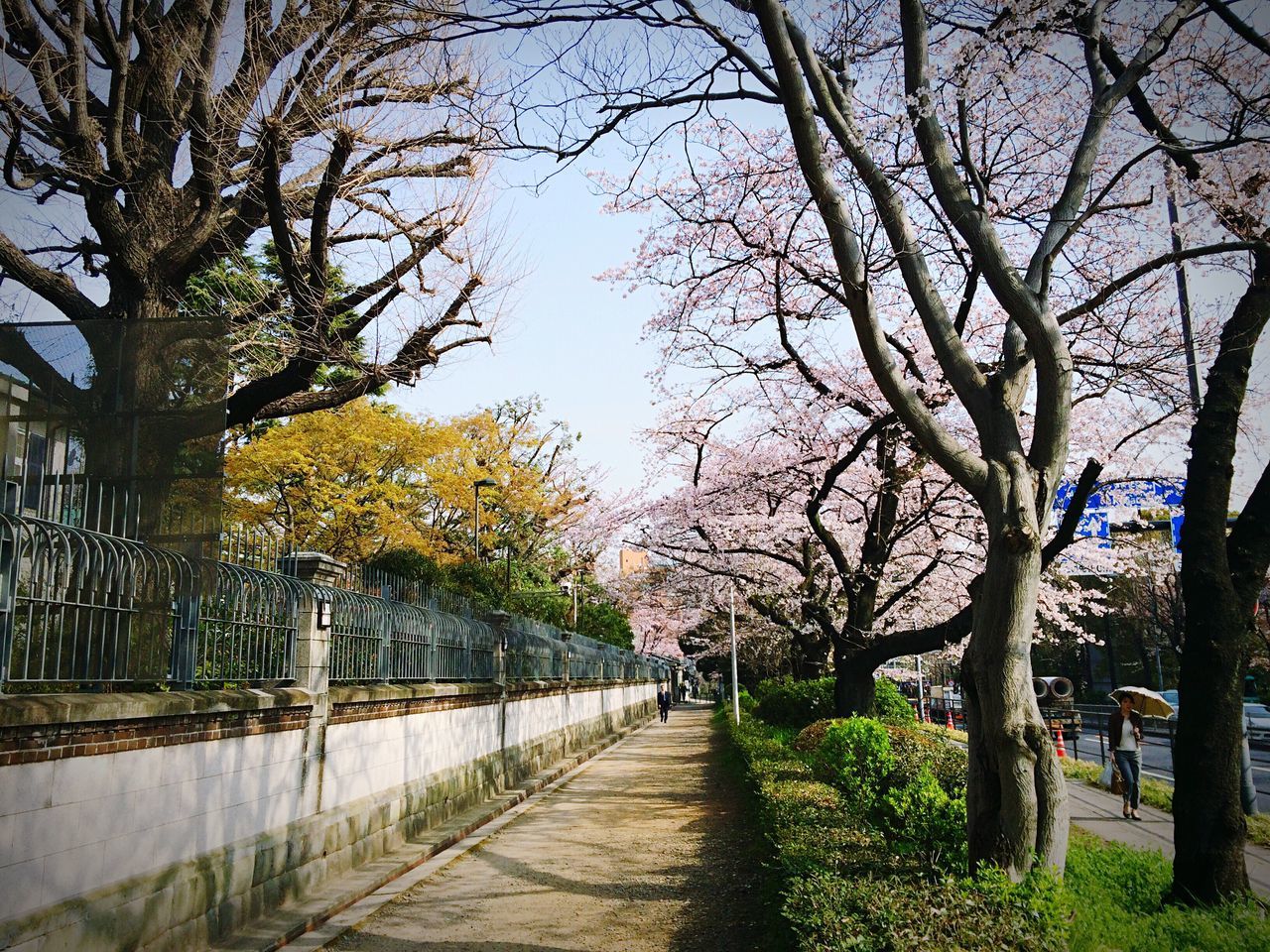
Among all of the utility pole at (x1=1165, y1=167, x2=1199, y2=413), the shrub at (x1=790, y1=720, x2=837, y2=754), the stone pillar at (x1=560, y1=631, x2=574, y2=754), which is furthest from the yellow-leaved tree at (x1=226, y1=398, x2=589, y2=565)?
the utility pole at (x1=1165, y1=167, x2=1199, y2=413)

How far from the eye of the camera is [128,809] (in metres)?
5.44

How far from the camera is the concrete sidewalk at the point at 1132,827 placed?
350 inches

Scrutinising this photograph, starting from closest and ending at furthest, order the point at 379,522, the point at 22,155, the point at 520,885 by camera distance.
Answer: the point at 520,885, the point at 22,155, the point at 379,522

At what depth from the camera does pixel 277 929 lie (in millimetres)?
6559

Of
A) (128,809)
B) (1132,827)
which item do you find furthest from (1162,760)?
(128,809)

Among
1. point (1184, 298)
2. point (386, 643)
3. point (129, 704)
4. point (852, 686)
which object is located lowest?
point (852, 686)

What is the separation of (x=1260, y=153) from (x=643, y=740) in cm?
2485

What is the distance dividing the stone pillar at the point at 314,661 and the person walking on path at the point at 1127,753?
1021cm

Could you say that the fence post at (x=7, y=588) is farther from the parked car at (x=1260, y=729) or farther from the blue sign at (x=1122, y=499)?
the parked car at (x=1260, y=729)

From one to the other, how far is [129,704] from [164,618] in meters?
0.78

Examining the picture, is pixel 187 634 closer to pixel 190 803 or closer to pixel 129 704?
pixel 129 704

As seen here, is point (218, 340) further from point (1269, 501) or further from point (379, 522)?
point (379, 522)

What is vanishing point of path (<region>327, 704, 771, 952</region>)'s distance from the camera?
6.55 meters

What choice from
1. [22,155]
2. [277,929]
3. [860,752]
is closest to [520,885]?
[277,929]
